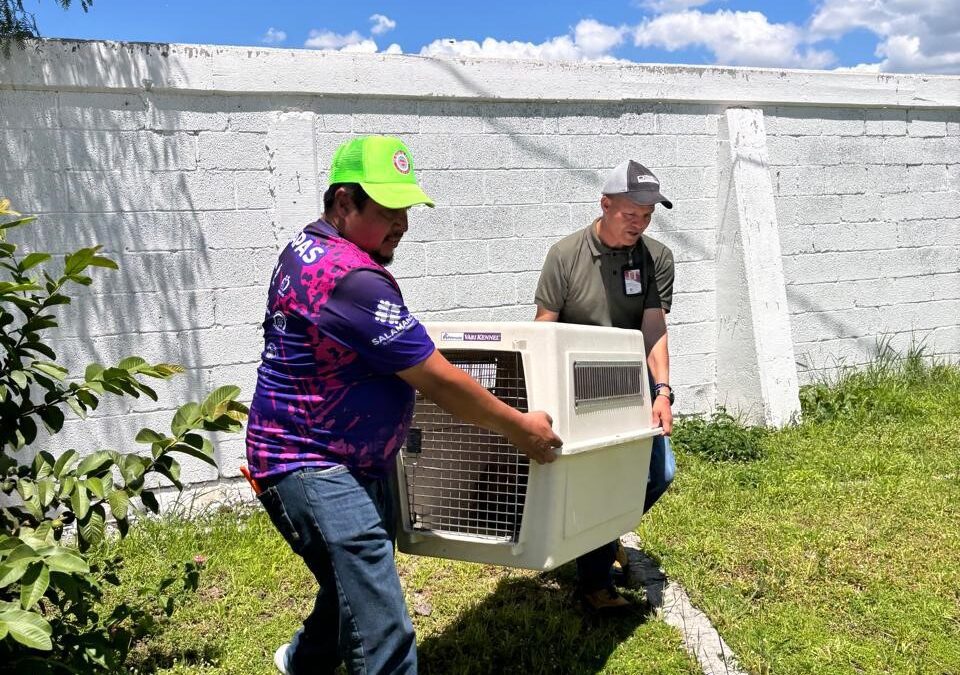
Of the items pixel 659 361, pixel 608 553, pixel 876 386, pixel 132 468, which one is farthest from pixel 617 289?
pixel 876 386

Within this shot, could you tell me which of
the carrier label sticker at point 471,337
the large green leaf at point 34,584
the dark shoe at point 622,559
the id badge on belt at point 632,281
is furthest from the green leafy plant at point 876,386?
the large green leaf at point 34,584

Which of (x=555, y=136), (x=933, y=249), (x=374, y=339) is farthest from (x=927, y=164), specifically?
(x=374, y=339)

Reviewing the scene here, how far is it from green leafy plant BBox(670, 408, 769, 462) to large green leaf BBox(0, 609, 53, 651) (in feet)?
14.1

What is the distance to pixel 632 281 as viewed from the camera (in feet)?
12.3

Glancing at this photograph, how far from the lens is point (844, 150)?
265 inches

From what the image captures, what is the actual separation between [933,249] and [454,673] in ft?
18.7

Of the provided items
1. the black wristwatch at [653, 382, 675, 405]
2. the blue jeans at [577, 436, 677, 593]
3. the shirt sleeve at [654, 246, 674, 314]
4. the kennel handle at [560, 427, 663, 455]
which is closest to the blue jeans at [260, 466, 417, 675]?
the kennel handle at [560, 427, 663, 455]

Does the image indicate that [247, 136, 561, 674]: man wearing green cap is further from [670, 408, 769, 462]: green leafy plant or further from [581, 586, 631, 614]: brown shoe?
[670, 408, 769, 462]: green leafy plant

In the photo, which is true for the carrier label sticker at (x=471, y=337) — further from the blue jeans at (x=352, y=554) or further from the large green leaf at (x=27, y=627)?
the large green leaf at (x=27, y=627)

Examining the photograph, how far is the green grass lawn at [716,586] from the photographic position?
3357 mm

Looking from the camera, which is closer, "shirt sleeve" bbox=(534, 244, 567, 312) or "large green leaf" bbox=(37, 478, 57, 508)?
"large green leaf" bbox=(37, 478, 57, 508)

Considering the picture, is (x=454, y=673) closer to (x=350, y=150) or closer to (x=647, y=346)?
(x=647, y=346)

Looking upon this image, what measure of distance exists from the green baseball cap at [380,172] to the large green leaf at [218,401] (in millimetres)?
684

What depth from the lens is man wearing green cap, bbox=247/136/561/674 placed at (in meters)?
2.34
